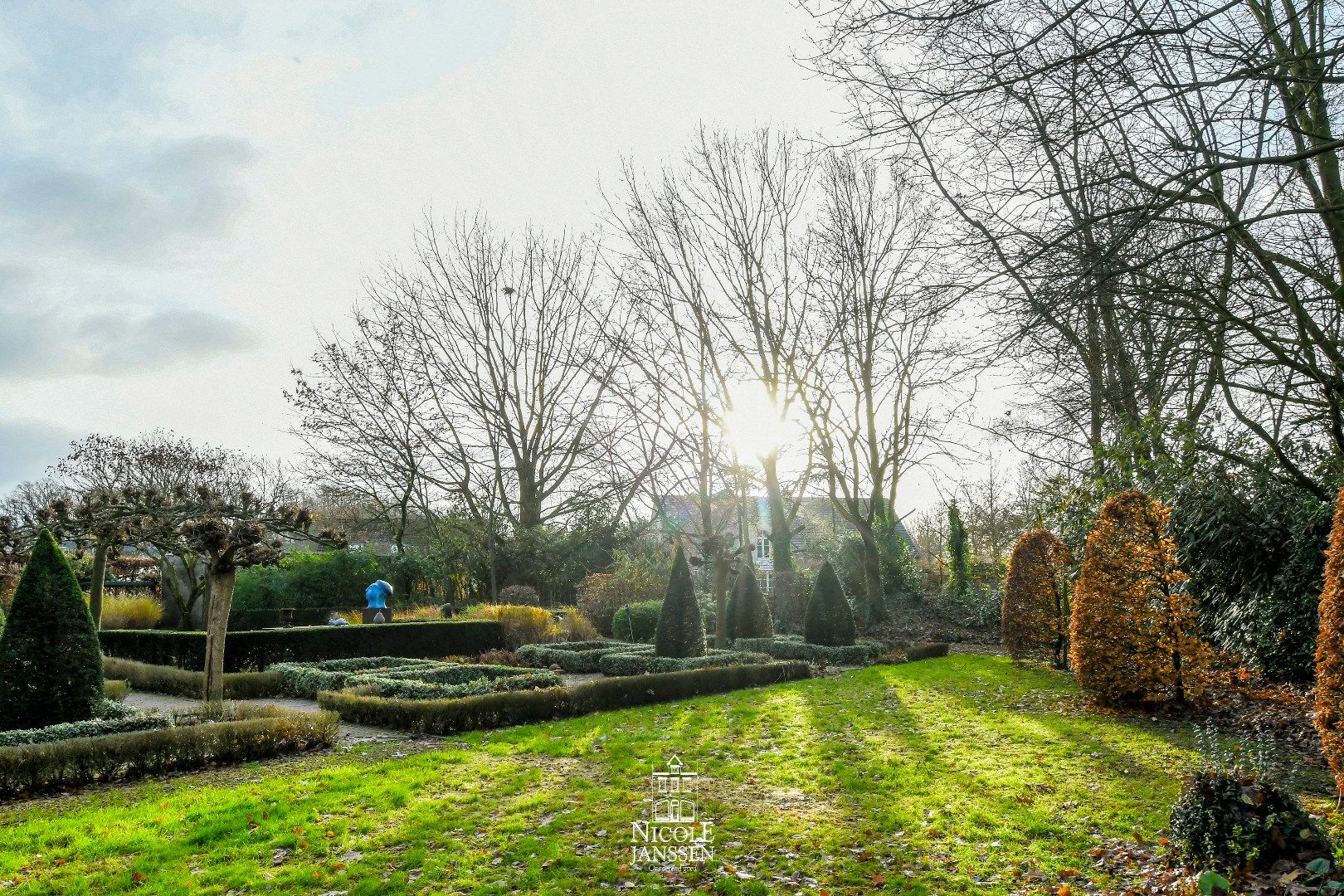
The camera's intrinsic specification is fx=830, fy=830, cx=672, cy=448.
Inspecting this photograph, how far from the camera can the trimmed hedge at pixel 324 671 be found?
1202 cm

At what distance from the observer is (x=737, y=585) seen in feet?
60.7

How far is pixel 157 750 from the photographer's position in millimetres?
7562

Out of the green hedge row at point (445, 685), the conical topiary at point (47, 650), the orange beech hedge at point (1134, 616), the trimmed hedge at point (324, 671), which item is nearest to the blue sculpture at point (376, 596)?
the trimmed hedge at point (324, 671)

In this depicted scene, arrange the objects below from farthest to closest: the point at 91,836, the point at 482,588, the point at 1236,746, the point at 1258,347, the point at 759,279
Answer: the point at 482,588
the point at 759,279
the point at 1258,347
the point at 1236,746
the point at 91,836

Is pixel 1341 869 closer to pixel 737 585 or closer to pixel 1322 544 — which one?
pixel 1322 544

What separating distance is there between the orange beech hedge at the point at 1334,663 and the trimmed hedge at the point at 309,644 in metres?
Result: 14.8

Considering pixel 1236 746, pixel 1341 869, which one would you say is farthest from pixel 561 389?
pixel 1341 869

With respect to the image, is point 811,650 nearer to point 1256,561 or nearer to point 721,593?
point 721,593

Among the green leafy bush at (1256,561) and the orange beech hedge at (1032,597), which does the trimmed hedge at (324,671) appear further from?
the green leafy bush at (1256,561)

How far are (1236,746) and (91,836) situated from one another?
9198mm

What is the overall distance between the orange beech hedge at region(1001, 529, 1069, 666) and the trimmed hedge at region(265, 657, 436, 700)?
10.6 meters

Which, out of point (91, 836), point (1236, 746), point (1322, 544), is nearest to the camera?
point (91, 836)

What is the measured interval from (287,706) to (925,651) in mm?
12298

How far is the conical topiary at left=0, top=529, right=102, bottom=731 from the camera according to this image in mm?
8414
